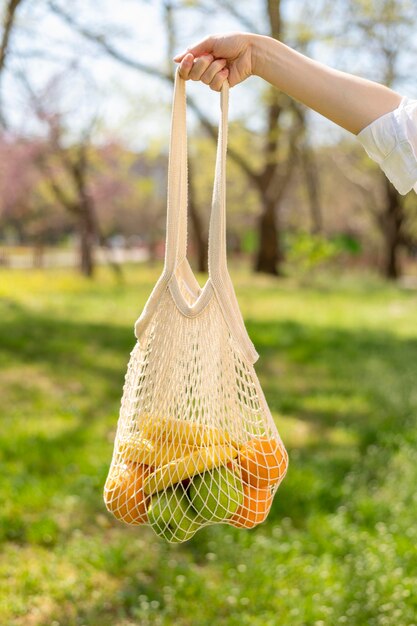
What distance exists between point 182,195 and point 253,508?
2.47 feet

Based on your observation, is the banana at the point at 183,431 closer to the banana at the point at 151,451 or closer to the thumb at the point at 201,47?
the banana at the point at 151,451

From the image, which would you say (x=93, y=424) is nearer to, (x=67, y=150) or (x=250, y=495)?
(x=250, y=495)

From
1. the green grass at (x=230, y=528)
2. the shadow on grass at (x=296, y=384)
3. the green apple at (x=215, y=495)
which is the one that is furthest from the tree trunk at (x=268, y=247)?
the green apple at (x=215, y=495)

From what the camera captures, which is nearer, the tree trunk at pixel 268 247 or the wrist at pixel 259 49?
the wrist at pixel 259 49

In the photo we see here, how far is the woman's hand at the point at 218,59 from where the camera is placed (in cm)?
160

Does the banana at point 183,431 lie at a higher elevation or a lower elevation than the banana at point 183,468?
higher

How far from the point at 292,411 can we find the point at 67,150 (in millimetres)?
12970

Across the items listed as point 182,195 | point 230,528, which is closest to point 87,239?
point 230,528

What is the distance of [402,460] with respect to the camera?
3930 millimetres

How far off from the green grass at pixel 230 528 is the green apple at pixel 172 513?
104 cm

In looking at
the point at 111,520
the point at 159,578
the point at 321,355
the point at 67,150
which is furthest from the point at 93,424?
the point at 67,150

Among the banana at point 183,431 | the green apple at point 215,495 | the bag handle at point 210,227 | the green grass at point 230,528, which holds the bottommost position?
the green grass at point 230,528

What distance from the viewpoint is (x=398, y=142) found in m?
1.50

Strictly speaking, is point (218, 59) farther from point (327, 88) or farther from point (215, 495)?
point (215, 495)
